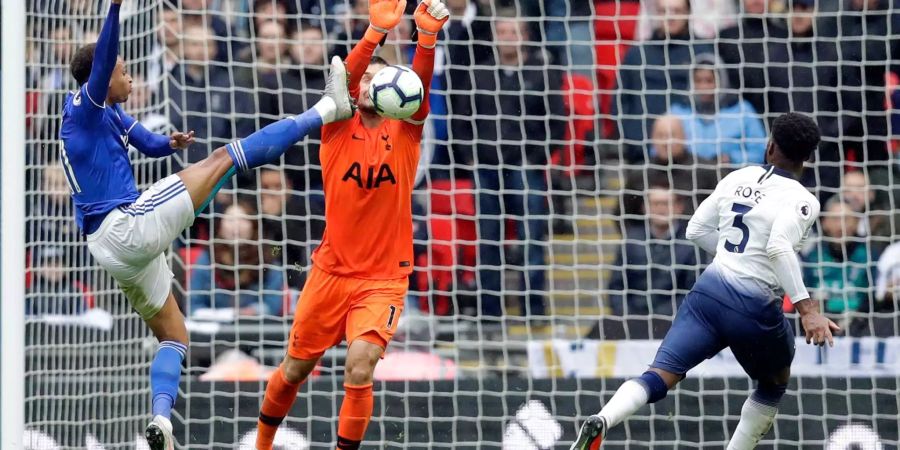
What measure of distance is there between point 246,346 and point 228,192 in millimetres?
1045

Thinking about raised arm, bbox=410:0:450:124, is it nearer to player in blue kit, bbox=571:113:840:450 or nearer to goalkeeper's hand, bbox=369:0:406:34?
goalkeeper's hand, bbox=369:0:406:34

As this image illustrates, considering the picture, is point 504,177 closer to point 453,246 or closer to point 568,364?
point 453,246

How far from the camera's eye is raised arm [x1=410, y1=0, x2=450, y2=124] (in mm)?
6566

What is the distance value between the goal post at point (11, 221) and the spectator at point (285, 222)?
2925mm

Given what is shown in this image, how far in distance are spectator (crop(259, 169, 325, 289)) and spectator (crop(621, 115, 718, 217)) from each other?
7.19 feet

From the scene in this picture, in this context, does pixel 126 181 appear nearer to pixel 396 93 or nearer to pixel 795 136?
pixel 396 93

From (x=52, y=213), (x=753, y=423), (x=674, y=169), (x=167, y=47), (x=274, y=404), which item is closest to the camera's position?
(x=753, y=423)

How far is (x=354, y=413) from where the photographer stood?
650 centimetres

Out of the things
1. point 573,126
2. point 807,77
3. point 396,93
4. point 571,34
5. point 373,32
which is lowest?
point 396,93

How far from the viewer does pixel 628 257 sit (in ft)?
30.5

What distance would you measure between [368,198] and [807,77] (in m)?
3.96

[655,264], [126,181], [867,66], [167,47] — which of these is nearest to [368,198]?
[126,181]


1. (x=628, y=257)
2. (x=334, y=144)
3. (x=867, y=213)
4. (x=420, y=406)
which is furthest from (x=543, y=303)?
(x=334, y=144)

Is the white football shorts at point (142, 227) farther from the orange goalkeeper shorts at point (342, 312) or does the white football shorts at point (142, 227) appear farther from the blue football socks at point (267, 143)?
the orange goalkeeper shorts at point (342, 312)
